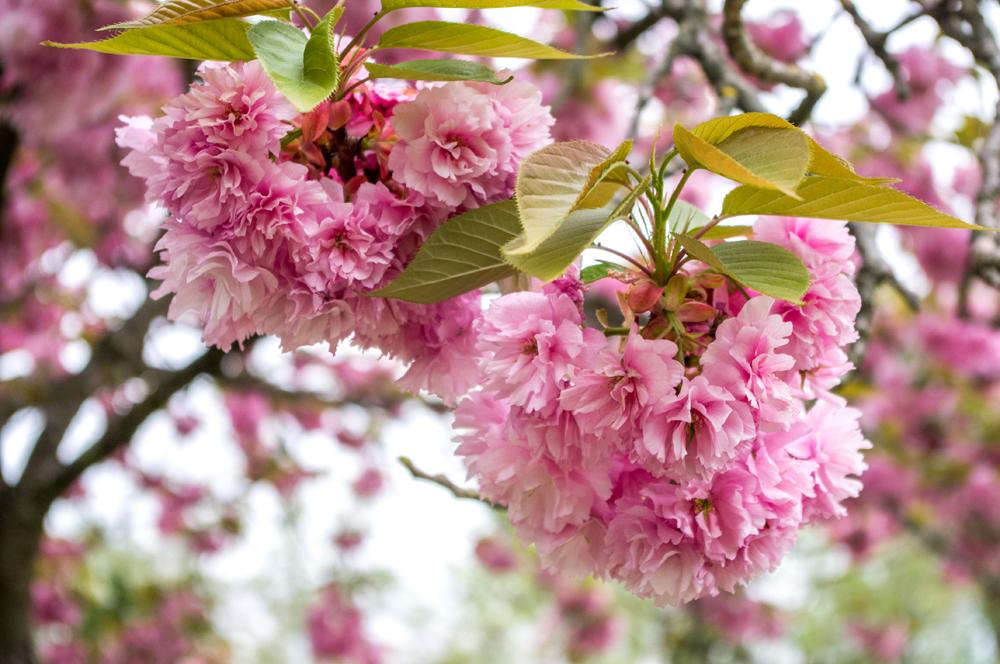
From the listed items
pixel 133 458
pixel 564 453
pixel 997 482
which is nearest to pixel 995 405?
pixel 997 482

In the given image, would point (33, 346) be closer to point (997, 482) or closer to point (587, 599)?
point (587, 599)

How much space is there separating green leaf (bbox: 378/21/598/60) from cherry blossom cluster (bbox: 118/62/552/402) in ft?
0.12

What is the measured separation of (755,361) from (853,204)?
140mm

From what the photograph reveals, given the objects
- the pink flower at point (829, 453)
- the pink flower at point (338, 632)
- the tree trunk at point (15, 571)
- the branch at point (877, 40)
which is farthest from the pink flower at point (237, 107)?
the pink flower at point (338, 632)

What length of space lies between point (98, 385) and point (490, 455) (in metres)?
2.69

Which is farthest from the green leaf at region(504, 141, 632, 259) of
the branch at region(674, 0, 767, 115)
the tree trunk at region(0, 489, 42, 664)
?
the tree trunk at region(0, 489, 42, 664)

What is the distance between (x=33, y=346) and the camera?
3727 mm

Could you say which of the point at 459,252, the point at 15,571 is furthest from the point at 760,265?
the point at 15,571

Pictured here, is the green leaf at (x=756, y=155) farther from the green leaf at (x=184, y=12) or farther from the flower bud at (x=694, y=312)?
the green leaf at (x=184, y=12)

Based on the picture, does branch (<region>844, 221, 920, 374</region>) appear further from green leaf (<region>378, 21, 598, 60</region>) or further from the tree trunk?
the tree trunk

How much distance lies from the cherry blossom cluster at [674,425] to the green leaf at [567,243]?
64mm

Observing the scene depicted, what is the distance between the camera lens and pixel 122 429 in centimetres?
256

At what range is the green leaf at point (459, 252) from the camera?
22.5 inches

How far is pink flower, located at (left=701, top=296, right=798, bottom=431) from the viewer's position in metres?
0.53
